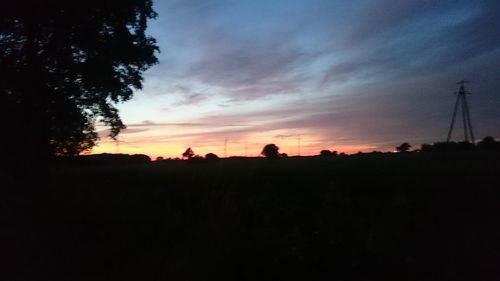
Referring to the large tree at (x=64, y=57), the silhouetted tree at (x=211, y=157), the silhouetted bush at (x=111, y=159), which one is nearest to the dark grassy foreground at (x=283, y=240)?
the large tree at (x=64, y=57)

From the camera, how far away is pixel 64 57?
1577 centimetres

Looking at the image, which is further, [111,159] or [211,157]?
[111,159]

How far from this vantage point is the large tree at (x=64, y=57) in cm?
1495

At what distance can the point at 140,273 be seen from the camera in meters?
7.05

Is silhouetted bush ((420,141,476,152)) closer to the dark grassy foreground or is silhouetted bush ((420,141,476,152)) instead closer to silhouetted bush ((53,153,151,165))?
the dark grassy foreground

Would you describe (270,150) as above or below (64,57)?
above

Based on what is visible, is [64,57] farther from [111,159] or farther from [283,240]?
[111,159]

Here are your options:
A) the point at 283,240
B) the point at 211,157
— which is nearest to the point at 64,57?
the point at 283,240

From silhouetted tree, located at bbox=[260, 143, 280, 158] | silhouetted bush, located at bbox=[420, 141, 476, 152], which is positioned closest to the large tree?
silhouetted bush, located at bbox=[420, 141, 476, 152]

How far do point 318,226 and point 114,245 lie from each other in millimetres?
4699

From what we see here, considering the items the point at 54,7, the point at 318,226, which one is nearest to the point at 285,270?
the point at 318,226

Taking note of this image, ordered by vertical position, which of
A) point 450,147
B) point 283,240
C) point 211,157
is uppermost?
point 211,157

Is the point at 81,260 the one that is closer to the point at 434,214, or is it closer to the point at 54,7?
the point at 434,214

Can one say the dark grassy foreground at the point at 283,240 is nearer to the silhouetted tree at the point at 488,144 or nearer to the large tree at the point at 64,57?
the large tree at the point at 64,57
